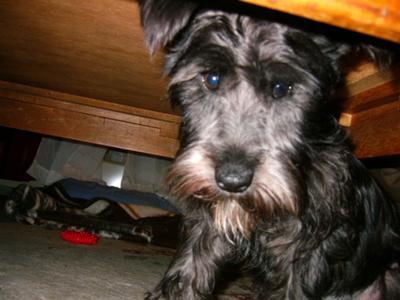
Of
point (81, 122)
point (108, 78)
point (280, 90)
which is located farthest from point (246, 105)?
point (81, 122)

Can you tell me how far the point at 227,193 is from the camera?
132 cm

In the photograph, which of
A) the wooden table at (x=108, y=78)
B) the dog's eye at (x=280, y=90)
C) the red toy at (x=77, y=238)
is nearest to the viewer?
the dog's eye at (x=280, y=90)

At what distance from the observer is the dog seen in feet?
4.48

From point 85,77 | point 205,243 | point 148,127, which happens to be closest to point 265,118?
point 205,243

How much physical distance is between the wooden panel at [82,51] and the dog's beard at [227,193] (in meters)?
0.70

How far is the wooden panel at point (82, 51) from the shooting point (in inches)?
71.4

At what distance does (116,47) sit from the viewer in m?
2.11

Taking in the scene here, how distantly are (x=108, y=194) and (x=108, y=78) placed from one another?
7.32ft

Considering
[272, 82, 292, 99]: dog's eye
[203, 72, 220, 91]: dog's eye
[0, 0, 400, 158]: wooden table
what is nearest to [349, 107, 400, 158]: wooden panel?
[0, 0, 400, 158]: wooden table

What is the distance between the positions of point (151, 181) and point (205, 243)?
396 centimetres

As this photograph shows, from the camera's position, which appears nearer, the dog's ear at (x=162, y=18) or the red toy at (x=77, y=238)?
the dog's ear at (x=162, y=18)

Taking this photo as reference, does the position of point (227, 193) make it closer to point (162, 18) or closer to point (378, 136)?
point (162, 18)

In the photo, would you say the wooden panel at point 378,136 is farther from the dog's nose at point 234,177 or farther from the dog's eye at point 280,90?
the dog's nose at point 234,177

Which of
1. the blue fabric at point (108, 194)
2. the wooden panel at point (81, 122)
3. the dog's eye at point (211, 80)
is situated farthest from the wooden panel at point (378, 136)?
the blue fabric at point (108, 194)
